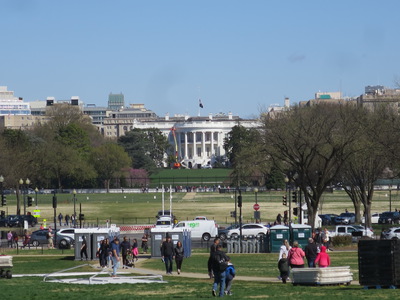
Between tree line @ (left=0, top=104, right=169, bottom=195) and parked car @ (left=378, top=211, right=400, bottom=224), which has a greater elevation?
tree line @ (left=0, top=104, right=169, bottom=195)

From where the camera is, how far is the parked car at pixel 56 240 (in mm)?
66625

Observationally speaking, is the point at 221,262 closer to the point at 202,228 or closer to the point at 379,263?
the point at 379,263

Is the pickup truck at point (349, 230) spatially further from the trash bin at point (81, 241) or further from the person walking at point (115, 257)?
the person walking at point (115, 257)

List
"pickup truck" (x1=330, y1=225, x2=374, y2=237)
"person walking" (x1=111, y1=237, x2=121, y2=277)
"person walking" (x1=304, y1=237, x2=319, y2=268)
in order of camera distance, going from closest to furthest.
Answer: "person walking" (x1=304, y1=237, x2=319, y2=268)
"person walking" (x1=111, y1=237, x2=121, y2=277)
"pickup truck" (x1=330, y1=225, x2=374, y2=237)

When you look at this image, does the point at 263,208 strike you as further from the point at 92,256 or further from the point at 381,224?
the point at 92,256

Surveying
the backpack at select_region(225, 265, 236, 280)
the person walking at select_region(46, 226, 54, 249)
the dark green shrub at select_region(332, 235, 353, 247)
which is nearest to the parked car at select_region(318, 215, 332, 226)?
the person walking at select_region(46, 226, 54, 249)

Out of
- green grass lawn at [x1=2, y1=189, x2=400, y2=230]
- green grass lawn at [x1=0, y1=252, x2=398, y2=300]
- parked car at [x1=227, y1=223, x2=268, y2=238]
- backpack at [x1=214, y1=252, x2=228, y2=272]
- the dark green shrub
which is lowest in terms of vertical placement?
green grass lawn at [x1=0, y1=252, x2=398, y2=300]

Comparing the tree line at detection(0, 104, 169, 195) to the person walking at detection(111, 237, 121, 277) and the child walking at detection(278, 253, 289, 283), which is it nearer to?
the person walking at detection(111, 237, 121, 277)

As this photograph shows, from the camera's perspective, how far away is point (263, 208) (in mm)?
112688

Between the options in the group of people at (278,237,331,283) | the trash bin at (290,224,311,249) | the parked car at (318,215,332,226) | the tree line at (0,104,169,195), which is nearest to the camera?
the group of people at (278,237,331,283)

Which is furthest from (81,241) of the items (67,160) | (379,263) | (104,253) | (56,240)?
(67,160)

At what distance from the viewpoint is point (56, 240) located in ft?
230

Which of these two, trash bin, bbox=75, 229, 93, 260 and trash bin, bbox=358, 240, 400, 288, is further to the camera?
trash bin, bbox=75, 229, 93, 260

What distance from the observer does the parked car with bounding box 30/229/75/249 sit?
6662cm
